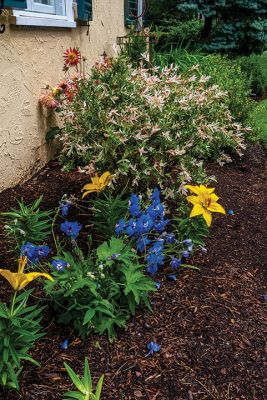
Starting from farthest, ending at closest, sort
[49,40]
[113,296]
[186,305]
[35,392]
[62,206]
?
[49,40] → [62,206] → [186,305] → [113,296] → [35,392]

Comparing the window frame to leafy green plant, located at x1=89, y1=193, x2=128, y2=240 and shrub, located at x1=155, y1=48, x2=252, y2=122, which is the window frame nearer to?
shrub, located at x1=155, y1=48, x2=252, y2=122

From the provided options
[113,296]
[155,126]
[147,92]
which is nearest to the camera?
[113,296]

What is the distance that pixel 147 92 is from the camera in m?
3.24

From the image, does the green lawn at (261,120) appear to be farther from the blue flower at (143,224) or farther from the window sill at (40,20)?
the blue flower at (143,224)

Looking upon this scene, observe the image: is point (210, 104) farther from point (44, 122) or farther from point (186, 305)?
point (186, 305)

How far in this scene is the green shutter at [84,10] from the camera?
15.1 ft

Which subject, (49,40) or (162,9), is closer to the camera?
(49,40)

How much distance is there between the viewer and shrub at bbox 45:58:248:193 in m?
2.92

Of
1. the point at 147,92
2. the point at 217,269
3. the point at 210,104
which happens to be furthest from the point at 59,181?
the point at 217,269

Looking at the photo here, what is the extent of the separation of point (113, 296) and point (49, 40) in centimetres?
277

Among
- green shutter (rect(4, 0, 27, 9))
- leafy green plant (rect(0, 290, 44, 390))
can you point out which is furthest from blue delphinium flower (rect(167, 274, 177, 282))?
green shutter (rect(4, 0, 27, 9))

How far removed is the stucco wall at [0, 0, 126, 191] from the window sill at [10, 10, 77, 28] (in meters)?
0.07

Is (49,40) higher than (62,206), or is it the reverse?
(49,40)

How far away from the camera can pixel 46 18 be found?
395 cm
